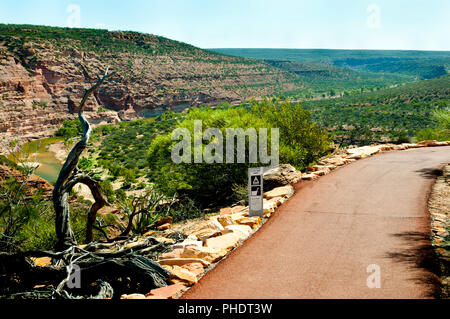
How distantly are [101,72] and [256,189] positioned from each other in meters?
80.6

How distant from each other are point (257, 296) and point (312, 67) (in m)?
165

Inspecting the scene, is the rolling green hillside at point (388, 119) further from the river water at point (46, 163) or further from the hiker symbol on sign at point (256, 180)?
the river water at point (46, 163)

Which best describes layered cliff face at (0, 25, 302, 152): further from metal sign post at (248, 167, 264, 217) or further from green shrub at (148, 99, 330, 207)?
metal sign post at (248, 167, 264, 217)

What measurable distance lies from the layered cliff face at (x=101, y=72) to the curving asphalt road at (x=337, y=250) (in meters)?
56.0

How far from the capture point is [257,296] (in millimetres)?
4848

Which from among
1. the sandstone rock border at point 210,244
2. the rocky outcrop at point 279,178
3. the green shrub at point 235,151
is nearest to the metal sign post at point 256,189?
the sandstone rock border at point 210,244

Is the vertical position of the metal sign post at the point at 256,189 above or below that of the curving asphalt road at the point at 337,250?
above

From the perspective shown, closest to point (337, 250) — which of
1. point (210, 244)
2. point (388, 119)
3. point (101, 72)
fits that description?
point (210, 244)

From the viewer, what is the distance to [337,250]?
6.27 m

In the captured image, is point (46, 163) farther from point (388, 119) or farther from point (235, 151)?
point (388, 119)

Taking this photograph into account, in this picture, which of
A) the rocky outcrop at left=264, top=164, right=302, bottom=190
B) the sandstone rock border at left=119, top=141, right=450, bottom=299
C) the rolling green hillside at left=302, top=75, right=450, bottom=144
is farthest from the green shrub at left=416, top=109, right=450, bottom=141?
the sandstone rock border at left=119, top=141, right=450, bottom=299

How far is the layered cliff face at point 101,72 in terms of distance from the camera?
216 feet

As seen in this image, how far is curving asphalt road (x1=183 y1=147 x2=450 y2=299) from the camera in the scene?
5000 millimetres
